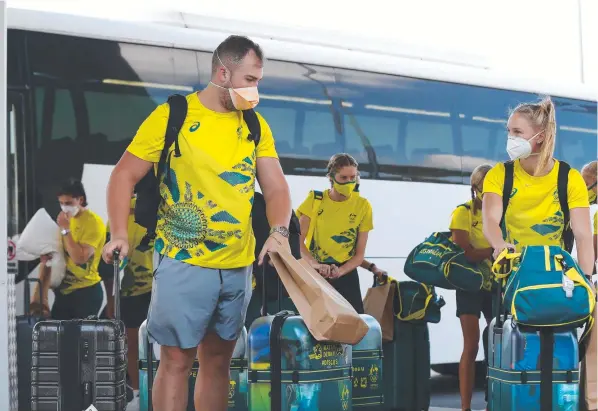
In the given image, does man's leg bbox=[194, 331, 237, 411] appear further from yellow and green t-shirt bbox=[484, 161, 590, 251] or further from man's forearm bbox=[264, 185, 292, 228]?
yellow and green t-shirt bbox=[484, 161, 590, 251]

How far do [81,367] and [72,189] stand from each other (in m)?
3.92

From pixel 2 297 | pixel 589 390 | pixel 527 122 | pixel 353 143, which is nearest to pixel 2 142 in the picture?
pixel 2 297

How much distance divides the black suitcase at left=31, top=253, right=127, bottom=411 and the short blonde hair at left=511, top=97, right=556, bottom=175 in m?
2.41

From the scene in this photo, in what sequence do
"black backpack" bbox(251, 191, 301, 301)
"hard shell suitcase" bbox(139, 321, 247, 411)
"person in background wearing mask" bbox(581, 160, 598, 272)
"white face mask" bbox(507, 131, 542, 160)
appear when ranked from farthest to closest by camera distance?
"person in background wearing mask" bbox(581, 160, 598, 272) < "hard shell suitcase" bbox(139, 321, 247, 411) < "white face mask" bbox(507, 131, 542, 160) < "black backpack" bbox(251, 191, 301, 301)

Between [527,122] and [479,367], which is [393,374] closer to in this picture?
[527,122]

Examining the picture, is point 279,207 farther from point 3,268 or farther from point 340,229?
point 340,229

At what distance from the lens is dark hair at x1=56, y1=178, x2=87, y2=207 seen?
29.5ft

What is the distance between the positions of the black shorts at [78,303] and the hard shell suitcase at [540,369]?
4.16m

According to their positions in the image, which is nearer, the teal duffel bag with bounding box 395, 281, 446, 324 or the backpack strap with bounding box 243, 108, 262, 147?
the backpack strap with bounding box 243, 108, 262, 147

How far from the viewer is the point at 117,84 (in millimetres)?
9484

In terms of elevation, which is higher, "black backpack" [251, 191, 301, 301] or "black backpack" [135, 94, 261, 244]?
"black backpack" [135, 94, 261, 244]

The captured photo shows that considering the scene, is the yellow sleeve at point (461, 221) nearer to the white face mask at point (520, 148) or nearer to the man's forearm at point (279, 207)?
the white face mask at point (520, 148)

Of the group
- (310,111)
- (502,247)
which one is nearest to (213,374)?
(502,247)

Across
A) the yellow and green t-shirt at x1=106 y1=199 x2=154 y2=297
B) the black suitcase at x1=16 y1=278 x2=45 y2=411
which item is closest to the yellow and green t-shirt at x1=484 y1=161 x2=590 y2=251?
the yellow and green t-shirt at x1=106 y1=199 x2=154 y2=297
